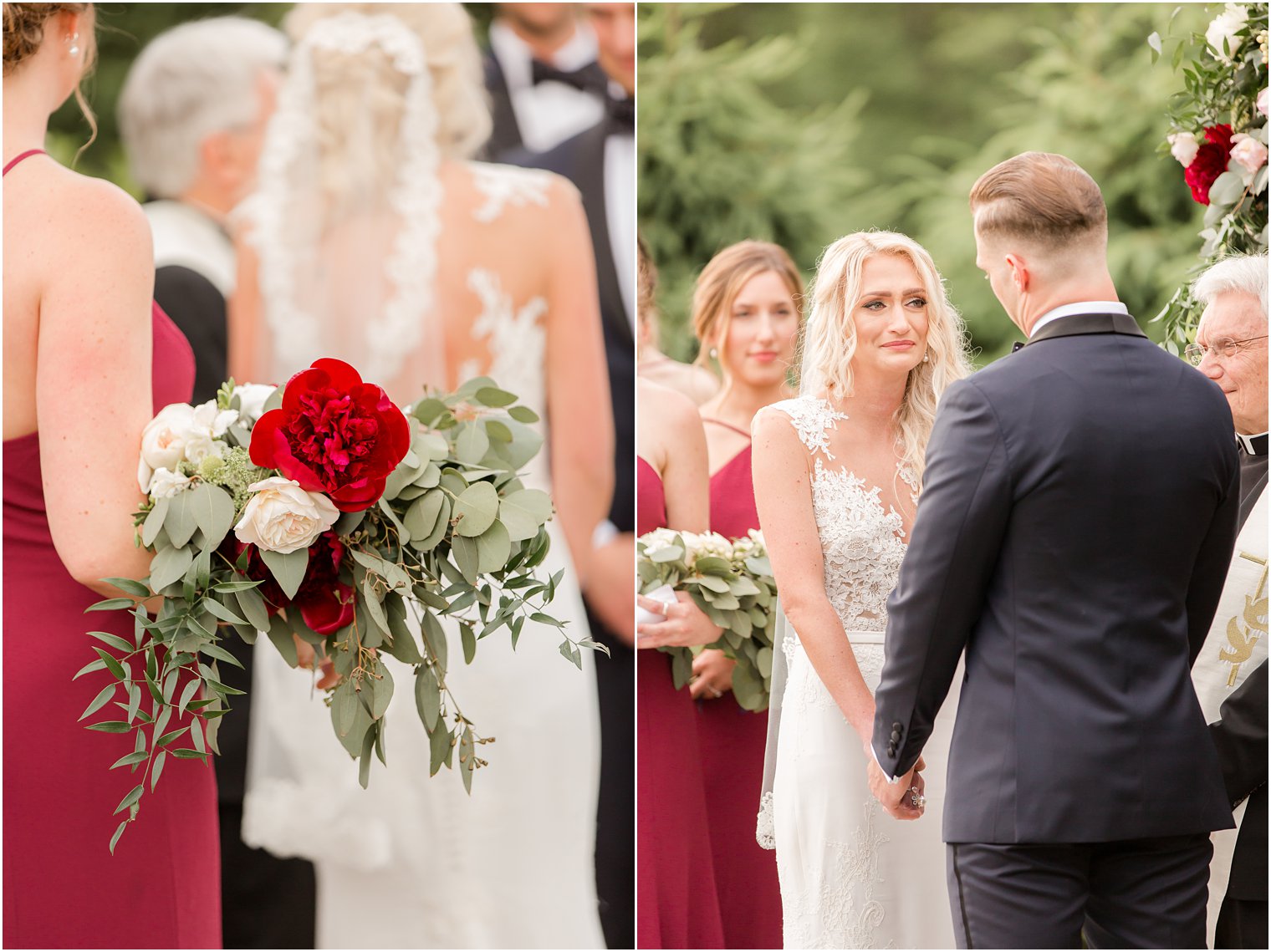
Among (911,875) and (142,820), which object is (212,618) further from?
(911,875)

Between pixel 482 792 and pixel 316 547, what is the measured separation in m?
1.19

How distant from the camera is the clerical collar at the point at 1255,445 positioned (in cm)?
251

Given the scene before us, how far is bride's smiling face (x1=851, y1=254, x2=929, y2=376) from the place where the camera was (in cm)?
262

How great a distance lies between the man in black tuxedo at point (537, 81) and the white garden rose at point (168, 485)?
138 centimetres

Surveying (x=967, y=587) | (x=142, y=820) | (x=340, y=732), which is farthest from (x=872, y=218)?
(x=142, y=820)

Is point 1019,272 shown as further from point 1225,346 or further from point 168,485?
point 168,485

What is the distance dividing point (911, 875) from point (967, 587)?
0.90 m

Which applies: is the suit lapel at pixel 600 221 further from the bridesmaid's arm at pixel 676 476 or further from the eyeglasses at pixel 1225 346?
the eyeglasses at pixel 1225 346

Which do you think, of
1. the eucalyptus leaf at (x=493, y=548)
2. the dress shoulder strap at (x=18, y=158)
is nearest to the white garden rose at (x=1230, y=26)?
the eucalyptus leaf at (x=493, y=548)

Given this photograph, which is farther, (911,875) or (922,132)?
(922,132)

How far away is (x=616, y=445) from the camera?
127 inches

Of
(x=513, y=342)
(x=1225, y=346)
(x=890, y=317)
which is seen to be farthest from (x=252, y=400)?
(x=1225, y=346)

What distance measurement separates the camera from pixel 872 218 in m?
3.08

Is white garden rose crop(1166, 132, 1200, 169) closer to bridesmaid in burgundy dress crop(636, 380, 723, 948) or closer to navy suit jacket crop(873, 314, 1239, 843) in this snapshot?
navy suit jacket crop(873, 314, 1239, 843)
